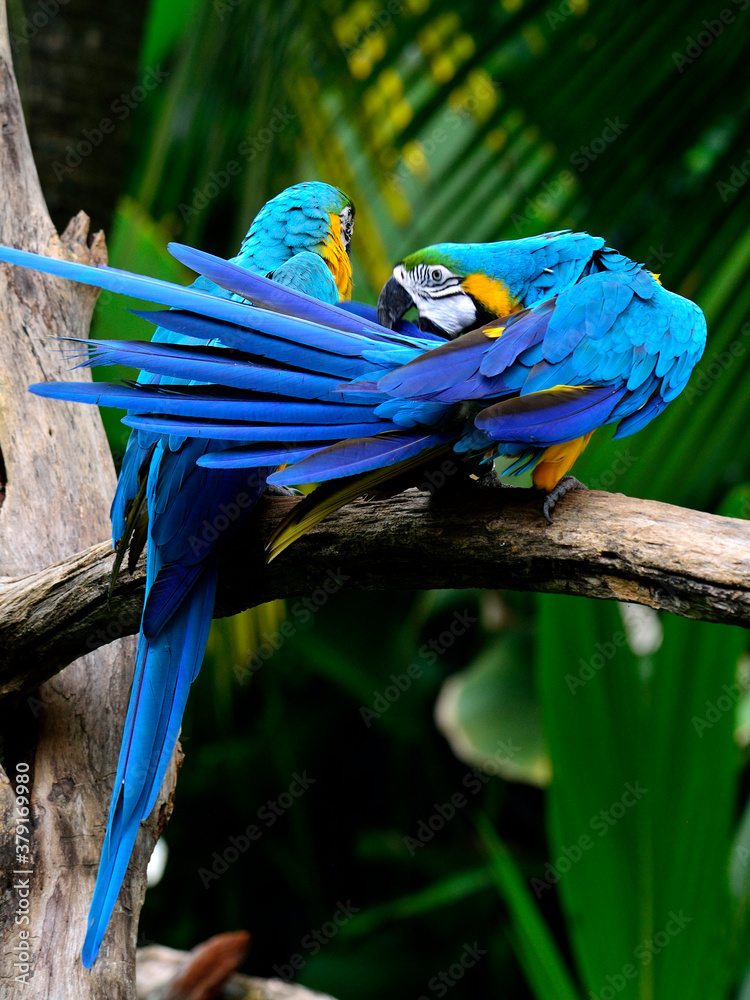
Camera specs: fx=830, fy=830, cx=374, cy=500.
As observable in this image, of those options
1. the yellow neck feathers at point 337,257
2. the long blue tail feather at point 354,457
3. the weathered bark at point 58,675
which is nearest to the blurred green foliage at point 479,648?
the weathered bark at point 58,675

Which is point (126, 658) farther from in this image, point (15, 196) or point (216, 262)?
point (15, 196)

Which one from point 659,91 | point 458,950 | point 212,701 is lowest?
point 458,950

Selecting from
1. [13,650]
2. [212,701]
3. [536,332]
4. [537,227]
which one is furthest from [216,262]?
[212,701]

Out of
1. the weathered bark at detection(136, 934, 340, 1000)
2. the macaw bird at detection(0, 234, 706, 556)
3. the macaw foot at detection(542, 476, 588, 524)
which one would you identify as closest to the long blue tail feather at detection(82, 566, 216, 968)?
the macaw bird at detection(0, 234, 706, 556)

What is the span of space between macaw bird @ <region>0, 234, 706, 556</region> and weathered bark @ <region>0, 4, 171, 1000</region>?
38 centimetres

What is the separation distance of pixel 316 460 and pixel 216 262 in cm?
21

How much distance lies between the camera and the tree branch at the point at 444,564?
68cm

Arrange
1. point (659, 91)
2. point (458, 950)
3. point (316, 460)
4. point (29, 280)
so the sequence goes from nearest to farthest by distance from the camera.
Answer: point (316, 460), point (29, 280), point (659, 91), point (458, 950)

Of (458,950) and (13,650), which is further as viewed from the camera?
(458,950)

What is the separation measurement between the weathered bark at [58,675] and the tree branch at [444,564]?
9 cm

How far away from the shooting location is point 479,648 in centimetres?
282

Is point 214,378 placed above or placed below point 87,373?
above

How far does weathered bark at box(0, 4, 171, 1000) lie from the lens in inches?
33.3

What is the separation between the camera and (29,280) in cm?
120
